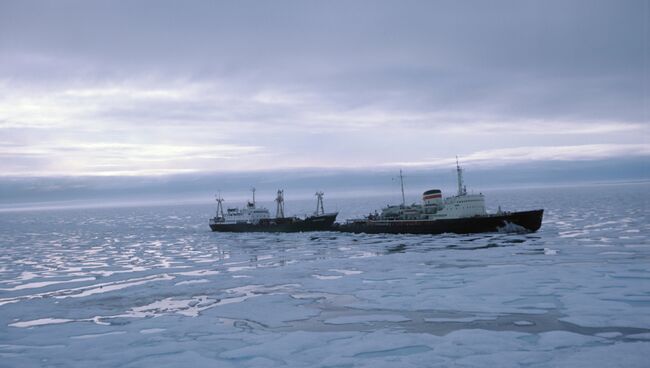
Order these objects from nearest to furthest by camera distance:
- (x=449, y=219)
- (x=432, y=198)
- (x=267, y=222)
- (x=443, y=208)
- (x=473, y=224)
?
1. (x=473, y=224)
2. (x=449, y=219)
3. (x=443, y=208)
4. (x=432, y=198)
5. (x=267, y=222)

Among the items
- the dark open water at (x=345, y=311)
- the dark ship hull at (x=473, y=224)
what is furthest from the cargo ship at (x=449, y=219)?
the dark open water at (x=345, y=311)

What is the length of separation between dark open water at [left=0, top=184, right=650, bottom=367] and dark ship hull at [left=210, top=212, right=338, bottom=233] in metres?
31.0

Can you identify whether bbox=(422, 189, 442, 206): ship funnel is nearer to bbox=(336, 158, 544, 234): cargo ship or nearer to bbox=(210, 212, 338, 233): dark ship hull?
bbox=(336, 158, 544, 234): cargo ship

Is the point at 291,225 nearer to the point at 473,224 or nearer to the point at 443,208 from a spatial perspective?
the point at 443,208

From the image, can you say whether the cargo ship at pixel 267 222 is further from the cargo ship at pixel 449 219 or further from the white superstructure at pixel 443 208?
the white superstructure at pixel 443 208

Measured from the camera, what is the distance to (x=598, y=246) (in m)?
30.0

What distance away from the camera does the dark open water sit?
11266 millimetres

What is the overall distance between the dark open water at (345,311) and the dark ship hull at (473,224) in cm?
1377

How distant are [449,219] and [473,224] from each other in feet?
7.19

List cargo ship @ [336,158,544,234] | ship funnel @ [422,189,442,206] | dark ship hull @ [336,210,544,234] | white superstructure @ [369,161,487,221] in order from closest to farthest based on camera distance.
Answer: dark ship hull @ [336,210,544,234] → cargo ship @ [336,158,544,234] → white superstructure @ [369,161,487,221] → ship funnel @ [422,189,442,206]

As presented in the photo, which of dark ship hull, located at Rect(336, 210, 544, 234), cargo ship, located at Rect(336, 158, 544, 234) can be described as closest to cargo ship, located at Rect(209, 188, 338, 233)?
cargo ship, located at Rect(336, 158, 544, 234)

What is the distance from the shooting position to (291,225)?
62031 mm

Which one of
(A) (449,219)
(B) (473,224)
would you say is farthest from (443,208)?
(B) (473,224)

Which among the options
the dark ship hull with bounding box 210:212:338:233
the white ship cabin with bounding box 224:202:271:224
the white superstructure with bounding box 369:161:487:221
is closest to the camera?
the white superstructure with bounding box 369:161:487:221
